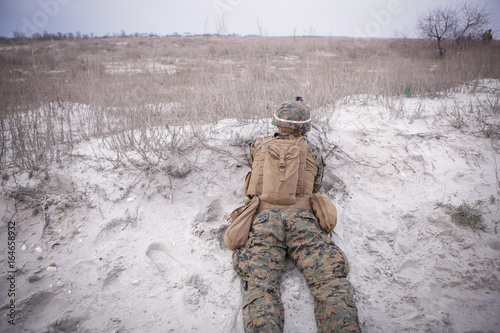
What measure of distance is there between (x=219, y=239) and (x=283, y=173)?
0.83 meters

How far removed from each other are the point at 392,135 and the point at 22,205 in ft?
14.0

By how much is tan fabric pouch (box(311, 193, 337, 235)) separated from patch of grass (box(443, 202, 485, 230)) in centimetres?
126

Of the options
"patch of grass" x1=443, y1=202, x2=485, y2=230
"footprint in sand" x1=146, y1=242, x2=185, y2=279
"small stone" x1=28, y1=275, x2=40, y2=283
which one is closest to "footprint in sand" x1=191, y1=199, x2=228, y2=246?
"footprint in sand" x1=146, y1=242, x2=185, y2=279

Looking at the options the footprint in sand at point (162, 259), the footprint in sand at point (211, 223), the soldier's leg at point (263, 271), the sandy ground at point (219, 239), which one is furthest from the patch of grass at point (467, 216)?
the footprint in sand at point (162, 259)

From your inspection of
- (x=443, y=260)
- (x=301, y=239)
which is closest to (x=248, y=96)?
(x=301, y=239)

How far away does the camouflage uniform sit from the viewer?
4.78 ft

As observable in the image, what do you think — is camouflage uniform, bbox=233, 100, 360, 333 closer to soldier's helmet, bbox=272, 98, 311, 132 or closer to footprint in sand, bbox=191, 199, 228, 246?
footprint in sand, bbox=191, 199, 228, 246

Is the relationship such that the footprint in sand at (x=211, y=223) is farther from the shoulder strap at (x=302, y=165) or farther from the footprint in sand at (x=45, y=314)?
the footprint in sand at (x=45, y=314)

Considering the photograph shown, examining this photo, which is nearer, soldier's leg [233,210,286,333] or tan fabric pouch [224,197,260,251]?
soldier's leg [233,210,286,333]

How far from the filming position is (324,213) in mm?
1938

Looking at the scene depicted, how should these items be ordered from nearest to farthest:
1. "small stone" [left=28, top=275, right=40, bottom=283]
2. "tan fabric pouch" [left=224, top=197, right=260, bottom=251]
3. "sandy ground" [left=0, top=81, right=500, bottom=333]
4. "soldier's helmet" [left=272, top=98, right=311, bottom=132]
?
"sandy ground" [left=0, top=81, right=500, bottom=333] < "small stone" [left=28, top=275, right=40, bottom=283] < "tan fabric pouch" [left=224, top=197, right=260, bottom=251] < "soldier's helmet" [left=272, top=98, right=311, bottom=132]

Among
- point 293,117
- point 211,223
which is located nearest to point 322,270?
point 211,223

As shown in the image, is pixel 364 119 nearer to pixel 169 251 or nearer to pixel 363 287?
pixel 363 287

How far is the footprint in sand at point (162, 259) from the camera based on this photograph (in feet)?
6.29
